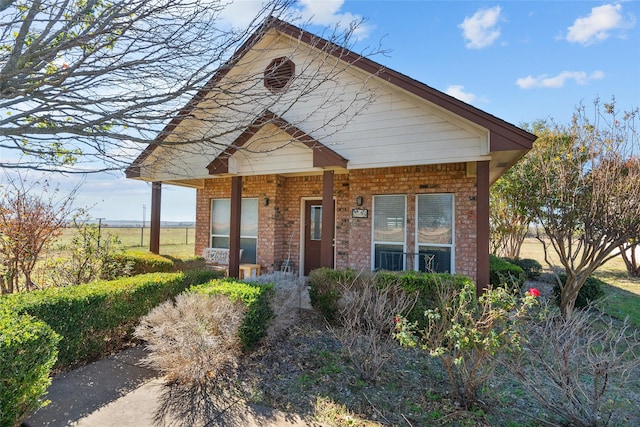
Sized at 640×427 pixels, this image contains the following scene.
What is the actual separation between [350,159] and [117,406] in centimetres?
583

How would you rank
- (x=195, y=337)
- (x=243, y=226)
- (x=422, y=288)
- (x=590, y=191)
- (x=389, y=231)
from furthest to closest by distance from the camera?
(x=243, y=226) < (x=389, y=231) < (x=590, y=191) < (x=422, y=288) < (x=195, y=337)

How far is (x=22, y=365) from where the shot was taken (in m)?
2.89

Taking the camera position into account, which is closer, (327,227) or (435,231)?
(327,227)

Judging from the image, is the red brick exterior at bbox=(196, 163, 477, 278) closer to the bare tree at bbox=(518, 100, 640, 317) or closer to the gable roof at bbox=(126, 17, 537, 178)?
the bare tree at bbox=(518, 100, 640, 317)

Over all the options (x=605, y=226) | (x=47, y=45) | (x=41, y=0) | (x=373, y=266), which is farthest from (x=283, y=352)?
(x=605, y=226)

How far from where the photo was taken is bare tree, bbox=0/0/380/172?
156 inches

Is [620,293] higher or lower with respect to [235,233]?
lower

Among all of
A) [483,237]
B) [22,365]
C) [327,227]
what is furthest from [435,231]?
[22,365]

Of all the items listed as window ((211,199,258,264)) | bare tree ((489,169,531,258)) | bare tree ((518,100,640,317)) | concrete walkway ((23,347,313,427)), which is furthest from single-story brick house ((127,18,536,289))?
bare tree ((489,169,531,258))

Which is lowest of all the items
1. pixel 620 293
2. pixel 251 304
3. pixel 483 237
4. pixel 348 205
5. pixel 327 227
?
pixel 620 293

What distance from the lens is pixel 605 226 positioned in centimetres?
643

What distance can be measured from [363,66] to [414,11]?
7.32 feet

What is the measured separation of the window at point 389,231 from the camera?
8.30 metres

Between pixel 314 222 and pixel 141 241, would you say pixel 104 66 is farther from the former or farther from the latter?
pixel 141 241
